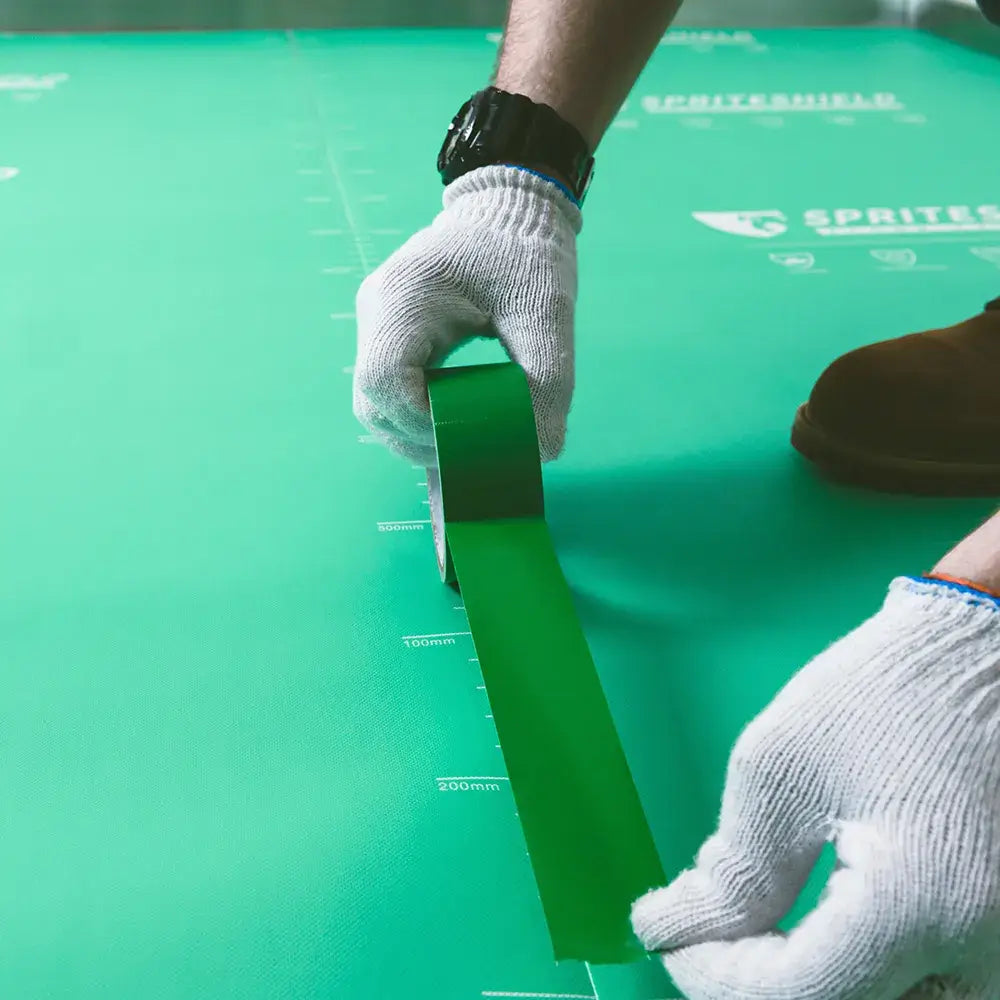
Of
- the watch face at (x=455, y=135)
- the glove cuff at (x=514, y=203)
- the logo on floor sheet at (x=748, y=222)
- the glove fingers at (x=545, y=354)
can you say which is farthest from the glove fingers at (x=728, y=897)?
the logo on floor sheet at (x=748, y=222)

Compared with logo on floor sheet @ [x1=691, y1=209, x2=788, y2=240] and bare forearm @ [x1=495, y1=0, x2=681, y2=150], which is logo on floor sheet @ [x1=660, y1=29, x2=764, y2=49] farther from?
bare forearm @ [x1=495, y1=0, x2=681, y2=150]

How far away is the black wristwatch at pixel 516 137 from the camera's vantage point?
1.09 metres

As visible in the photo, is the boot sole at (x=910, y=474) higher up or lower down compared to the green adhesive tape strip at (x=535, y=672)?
lower down

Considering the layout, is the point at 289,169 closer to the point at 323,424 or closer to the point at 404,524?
the point at 323,424

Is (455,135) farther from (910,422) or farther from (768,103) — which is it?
(768,103)

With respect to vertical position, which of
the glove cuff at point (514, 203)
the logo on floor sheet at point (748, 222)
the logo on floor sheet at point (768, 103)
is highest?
the glove cuff at point (514, 203)

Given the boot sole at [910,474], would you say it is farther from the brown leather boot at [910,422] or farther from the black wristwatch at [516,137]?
the black wristwatch at [516,137]

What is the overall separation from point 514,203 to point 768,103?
1667mm

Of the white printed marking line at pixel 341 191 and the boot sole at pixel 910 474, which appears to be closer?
the boot sole at pixel 910 474

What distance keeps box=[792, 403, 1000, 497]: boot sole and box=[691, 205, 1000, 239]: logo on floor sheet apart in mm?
716

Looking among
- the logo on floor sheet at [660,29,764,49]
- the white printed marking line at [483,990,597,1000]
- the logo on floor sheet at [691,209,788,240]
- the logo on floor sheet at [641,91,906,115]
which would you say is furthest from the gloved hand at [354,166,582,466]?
the logo on floor sheet at [660,29,764,49]

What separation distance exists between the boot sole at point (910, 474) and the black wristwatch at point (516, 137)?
0.39 m

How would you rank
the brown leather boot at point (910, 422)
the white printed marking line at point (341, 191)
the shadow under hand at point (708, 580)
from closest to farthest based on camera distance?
the shadow under hand at point (708, 580) < the brown leather boot at point (910, 422) < the white printed marking line at point (341, 191)

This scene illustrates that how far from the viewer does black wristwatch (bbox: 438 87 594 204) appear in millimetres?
1094
